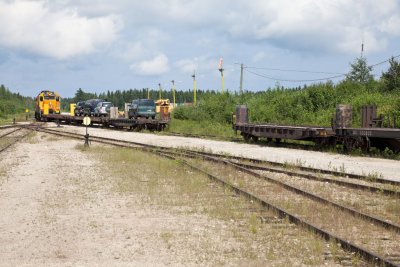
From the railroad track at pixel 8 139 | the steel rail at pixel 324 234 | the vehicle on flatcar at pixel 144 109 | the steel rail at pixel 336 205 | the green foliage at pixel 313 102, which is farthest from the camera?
the vehicle on flatcar at pixel 144 109

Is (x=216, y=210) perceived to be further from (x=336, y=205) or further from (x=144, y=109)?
(x=144, y=109)

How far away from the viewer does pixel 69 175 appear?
14070 mm

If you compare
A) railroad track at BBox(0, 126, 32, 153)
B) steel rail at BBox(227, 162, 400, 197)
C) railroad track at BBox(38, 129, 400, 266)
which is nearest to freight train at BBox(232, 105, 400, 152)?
steel rail at BBox(227, 162, 400, 197)

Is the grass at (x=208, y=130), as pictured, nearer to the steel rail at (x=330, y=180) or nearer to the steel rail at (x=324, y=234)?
the steel rail at (x=330, y=180)

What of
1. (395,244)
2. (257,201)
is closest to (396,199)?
(257,201)

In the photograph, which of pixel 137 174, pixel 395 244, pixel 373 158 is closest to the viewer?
pixel 395 244

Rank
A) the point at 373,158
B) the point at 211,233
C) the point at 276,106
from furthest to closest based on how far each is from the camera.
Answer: the point at 276,106, the point at 373,158, the point at 211,233

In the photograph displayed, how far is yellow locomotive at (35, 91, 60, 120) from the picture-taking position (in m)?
55.8

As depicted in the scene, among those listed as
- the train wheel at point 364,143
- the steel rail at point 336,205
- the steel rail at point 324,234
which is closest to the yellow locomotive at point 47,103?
the train wheel at point 364,143

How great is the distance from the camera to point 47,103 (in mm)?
56125

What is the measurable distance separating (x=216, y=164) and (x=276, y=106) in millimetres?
23704

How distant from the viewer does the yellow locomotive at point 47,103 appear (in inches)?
2195

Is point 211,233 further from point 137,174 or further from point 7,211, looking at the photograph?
point 137,174

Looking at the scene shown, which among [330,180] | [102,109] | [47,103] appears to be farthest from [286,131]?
[47,103]
